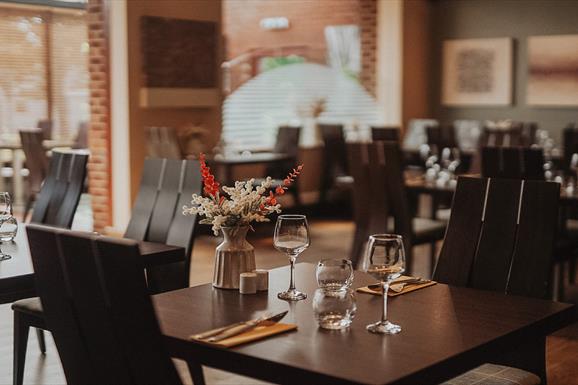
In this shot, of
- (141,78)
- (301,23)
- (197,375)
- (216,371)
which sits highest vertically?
(301,23)

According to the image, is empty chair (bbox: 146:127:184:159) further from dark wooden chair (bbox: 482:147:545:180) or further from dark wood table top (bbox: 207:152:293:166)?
dark wooden chair (bbox: 482:147:545:180)

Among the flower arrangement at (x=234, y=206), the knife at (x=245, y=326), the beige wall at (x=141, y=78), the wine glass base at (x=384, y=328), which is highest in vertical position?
the beige wall at (x=141, y=78)

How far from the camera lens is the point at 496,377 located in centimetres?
267

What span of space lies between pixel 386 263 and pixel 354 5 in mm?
9113

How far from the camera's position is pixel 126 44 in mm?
8000

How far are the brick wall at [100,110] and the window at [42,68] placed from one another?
3.47m

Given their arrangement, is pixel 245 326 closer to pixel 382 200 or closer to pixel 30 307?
pixel 30 307

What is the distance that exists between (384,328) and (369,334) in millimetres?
55

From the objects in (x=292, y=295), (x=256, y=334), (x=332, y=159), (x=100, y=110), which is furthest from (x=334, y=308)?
(x=332, y=159)

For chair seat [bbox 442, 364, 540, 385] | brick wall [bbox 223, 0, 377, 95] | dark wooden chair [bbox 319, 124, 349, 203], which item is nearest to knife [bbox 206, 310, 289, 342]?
chair seat [bbox 442, 364, 540, 385]

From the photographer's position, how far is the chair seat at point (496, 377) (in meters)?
2.63

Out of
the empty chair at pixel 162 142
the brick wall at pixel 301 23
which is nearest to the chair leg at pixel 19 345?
the empty chair at pixel 162 142

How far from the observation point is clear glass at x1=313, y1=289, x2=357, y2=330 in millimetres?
2277

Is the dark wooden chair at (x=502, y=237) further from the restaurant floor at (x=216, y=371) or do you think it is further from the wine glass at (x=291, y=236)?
the restaurant floor at (x=216, y=371)
